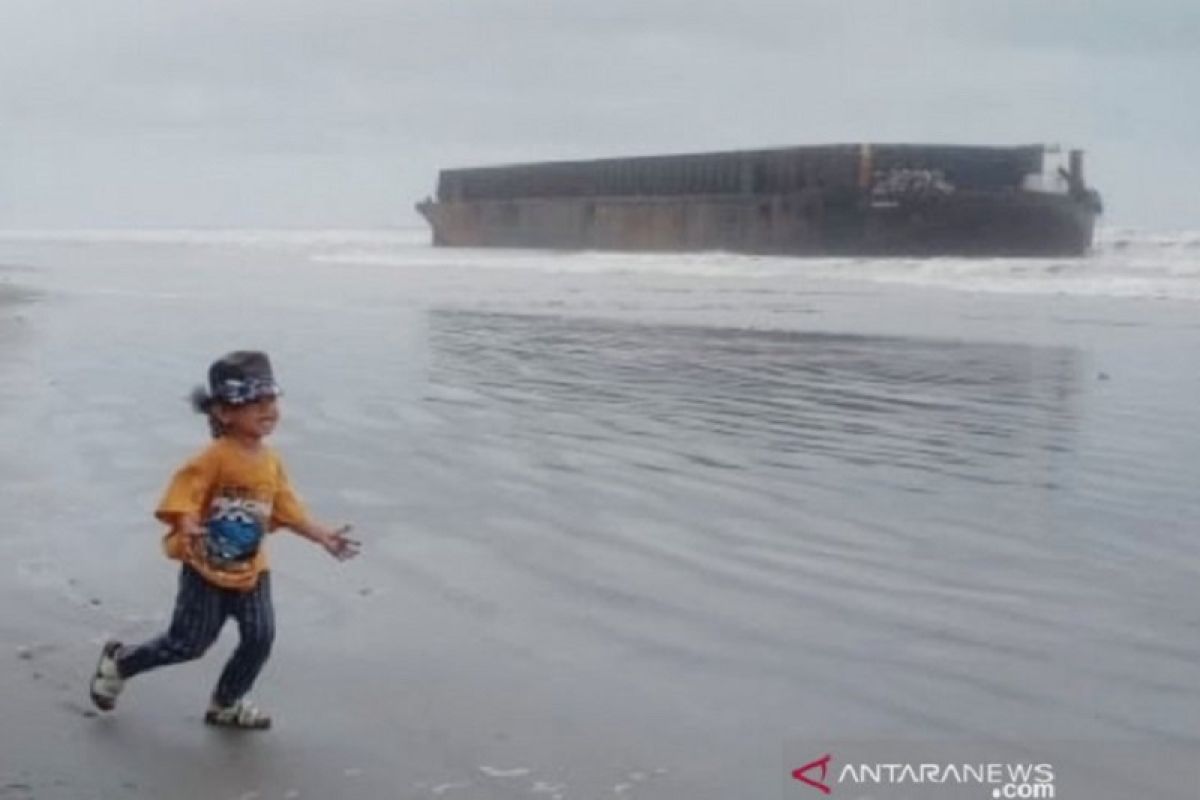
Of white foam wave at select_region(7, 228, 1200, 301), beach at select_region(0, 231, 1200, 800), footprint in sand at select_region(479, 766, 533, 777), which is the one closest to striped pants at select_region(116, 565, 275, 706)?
beach at select_region(0, 231, 1200, 800)

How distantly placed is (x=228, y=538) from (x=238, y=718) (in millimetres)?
480

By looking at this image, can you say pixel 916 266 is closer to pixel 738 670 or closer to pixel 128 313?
pixel 128 313

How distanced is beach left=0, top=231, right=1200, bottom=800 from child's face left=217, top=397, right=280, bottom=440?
80 cm

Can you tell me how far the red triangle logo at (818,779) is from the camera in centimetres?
462

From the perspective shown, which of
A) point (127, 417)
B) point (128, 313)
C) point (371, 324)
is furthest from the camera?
point (128, 313)

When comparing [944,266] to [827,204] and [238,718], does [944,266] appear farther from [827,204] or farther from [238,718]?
[238,718]

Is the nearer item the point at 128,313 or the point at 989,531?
the point at 989,531

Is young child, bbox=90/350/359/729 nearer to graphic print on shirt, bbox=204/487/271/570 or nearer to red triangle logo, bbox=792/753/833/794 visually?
graphic print on shirt, bbox=204/487/271/570

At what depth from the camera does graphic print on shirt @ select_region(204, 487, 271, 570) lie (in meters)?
5.06

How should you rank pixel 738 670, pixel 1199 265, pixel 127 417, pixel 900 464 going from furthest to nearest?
pixel 1199 265 → pixel 127 417 → pixel 900 464 → pixel 738 670

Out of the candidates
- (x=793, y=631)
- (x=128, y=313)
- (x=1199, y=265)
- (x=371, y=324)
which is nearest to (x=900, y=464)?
(x=793, y=631)

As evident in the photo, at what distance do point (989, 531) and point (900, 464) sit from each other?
195 centimetres

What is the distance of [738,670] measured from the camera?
18.6 feet

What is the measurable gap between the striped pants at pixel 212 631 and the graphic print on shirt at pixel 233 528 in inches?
3.5
